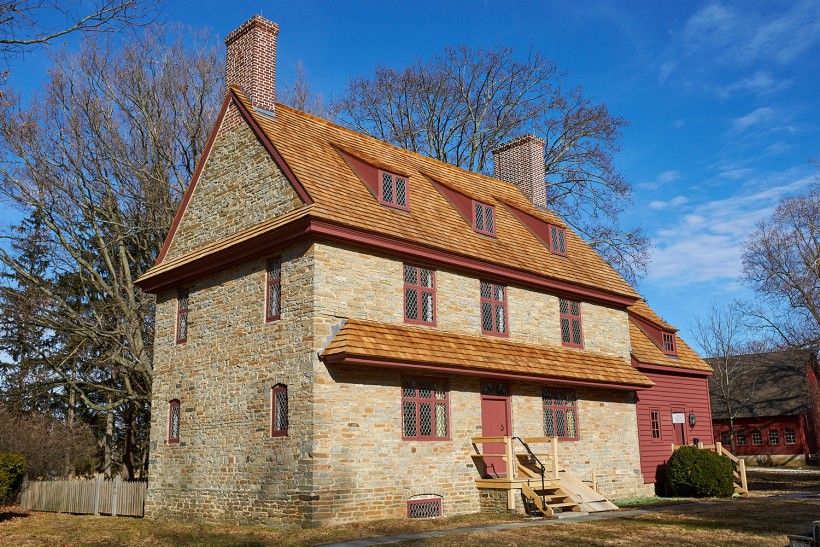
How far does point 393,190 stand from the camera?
60.7 ft

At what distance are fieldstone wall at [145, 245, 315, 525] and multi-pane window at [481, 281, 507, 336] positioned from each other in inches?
218

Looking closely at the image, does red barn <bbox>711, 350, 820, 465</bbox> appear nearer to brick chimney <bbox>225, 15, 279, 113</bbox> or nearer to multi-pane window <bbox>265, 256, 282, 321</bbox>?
brick chimney <bbox>225, 15, 279, 113</bbox>

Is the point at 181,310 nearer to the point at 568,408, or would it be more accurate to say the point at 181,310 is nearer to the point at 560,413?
the point at 560,413

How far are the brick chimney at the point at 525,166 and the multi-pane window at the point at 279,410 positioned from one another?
13.9 metres

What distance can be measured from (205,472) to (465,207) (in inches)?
377

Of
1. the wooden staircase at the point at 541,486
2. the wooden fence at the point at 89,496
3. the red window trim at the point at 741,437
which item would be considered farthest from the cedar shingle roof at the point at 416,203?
the red window trim at the point at 741,437

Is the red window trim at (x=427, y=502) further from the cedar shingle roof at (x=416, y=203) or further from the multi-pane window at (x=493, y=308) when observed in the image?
the cedar shingle roof at (x=416, y=203)

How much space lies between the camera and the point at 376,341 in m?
15.3

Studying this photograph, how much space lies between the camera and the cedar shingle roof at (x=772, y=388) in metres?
46.1

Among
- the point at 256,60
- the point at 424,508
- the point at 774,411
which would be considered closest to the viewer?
the point at 424,508

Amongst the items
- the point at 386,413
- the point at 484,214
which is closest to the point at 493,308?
the point at 484,214

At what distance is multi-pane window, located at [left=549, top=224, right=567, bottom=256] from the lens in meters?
23.0

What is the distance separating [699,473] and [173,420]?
14.9 meters

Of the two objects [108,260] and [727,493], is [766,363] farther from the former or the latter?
[108,260]
